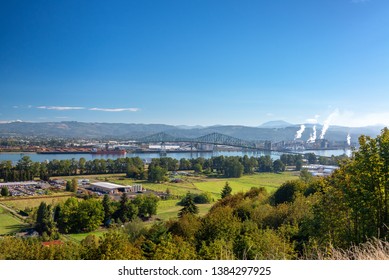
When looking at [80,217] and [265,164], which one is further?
[265,164]

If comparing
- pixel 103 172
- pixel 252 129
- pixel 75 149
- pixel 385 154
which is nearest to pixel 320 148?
pixel 252 129

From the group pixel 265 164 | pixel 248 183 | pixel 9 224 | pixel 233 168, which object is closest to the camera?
pixel 9 224

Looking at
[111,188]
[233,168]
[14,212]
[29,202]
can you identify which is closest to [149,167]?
[111,188]

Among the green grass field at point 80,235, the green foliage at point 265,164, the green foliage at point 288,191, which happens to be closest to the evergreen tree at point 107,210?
the green grass field at point 80,235

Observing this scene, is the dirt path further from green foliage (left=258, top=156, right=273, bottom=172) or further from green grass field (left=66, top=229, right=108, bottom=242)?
green foliage (left=258, top=156, right=273, bottom=172)

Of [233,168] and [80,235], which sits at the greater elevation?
[233,168]

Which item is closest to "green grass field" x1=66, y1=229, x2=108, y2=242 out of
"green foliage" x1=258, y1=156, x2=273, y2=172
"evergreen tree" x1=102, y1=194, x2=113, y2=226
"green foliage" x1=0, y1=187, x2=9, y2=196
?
"evergreen tree" x1=102, y1=194, x2=113, y2=226

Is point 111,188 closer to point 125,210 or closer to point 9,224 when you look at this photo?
point 125,210

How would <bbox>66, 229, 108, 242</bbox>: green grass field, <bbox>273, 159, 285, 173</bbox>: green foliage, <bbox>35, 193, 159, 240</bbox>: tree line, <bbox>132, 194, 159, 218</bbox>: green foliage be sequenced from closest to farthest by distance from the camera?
<bbox>66, 229, 108, 242</bbox>: green grass field, <bbox>35, 193, 159, 240</bbox>: tree line, <bbox>132, 194, 159, 218</bbox>: green foliage, <bbox>273, 159, 285, 173</bbox>: green foliage

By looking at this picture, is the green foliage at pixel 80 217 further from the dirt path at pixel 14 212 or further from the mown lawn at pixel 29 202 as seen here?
the mown lawn at pixel 29 202
